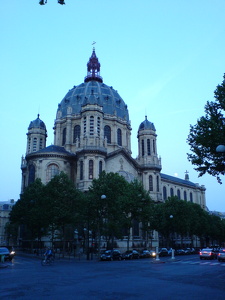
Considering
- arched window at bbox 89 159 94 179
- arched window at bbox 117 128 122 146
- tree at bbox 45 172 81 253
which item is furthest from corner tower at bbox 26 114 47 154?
tree at bbox 45 172 81 253

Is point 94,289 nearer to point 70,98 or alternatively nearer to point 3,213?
point 70,98

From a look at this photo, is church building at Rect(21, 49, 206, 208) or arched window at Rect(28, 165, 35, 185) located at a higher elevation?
church building at Rect(21, 49, 206, 208)

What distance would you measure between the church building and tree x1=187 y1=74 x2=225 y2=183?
35.9 meters

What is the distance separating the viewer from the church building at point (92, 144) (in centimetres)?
6162

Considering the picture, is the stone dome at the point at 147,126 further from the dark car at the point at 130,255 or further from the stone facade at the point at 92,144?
the dark car at the point at 130,255

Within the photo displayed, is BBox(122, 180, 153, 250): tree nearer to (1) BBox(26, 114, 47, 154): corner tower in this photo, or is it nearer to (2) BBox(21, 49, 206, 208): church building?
(2) BBox(21, 49, 206, 208): church building

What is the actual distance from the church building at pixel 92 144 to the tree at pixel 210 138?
35915mm

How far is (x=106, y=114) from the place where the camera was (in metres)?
77.1

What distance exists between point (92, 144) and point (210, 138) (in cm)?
4131

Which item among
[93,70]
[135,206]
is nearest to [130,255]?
[135,206]

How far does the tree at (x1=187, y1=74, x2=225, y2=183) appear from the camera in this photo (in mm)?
21844

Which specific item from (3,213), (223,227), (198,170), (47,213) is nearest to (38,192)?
(47,213)

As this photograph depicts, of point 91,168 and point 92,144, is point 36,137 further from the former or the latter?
point 91,168

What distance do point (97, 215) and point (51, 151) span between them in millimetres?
22500
